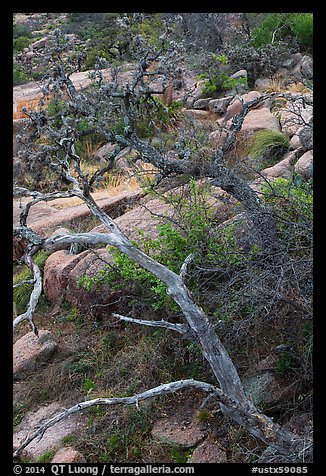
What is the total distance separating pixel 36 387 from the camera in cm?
566

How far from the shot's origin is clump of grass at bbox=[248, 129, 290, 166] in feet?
26.8

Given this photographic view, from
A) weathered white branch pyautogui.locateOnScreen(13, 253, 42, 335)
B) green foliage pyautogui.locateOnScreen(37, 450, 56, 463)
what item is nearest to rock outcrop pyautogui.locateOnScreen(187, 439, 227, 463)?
green foliage pyautogui.locateOnScreen(37, 450, 56, 463)

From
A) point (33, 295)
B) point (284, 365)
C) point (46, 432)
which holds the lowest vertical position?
point (46, 432)

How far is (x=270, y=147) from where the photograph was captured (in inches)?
325

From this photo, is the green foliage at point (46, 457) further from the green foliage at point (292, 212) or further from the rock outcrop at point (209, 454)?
the green foliage at point (292, 212)

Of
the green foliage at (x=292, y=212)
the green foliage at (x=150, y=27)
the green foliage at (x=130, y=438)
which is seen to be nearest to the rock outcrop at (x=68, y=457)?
the green foliage at (x=130, y=438)

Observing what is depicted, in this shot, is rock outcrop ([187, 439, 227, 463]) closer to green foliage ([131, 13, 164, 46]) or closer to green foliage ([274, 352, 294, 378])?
green foliage ([274, 352, 294, 378])

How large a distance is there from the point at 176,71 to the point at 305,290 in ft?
11.2

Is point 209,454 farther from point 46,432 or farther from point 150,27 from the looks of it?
point 150,27

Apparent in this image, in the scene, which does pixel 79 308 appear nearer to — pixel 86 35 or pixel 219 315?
pixel 219 315

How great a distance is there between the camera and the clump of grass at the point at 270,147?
816cm

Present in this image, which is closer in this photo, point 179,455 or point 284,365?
point 179,455

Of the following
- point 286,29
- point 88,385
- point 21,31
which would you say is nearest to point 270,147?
point 88,385
